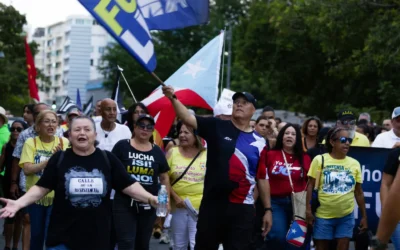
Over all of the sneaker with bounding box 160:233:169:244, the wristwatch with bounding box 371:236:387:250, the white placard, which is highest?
the wristwatch with bounding box 371:236:387:250

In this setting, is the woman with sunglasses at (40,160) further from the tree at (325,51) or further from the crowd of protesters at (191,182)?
the tree at (325,51)

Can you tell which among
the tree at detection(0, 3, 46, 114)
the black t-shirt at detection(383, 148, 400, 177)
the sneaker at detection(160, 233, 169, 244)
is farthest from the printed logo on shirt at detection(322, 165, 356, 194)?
the tree at detection(0, 3, 46, 114)

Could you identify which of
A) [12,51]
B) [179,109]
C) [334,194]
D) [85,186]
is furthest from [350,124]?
[12,51]

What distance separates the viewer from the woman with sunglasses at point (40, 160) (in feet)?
33.5

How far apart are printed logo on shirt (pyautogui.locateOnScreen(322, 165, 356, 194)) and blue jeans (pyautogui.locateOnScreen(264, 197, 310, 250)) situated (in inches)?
19.0

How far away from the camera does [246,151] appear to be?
8656 millimetres

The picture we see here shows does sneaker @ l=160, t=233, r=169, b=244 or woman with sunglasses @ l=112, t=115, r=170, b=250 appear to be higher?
woman with sunglasses @ l=112, t=115, r=170, b=250

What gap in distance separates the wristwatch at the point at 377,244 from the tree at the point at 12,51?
126 feet

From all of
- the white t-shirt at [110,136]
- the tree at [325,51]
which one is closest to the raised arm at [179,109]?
the white t-shirt at [110,136]

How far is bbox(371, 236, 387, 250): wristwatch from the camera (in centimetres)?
456

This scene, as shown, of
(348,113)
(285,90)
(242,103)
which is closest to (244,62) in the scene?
(285,90)

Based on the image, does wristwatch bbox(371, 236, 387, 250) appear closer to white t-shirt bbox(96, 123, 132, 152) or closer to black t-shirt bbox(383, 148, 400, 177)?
black t-shirt bbox(383, 148, 400, 177)

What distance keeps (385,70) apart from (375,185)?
18939 millimetres

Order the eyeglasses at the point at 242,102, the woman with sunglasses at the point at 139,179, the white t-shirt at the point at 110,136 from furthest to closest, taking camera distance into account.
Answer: the white t-shirt at the point at 110,136 < the woman with sunglasses at the point at 139,179 < the eyeglasses at the point at 242,102
